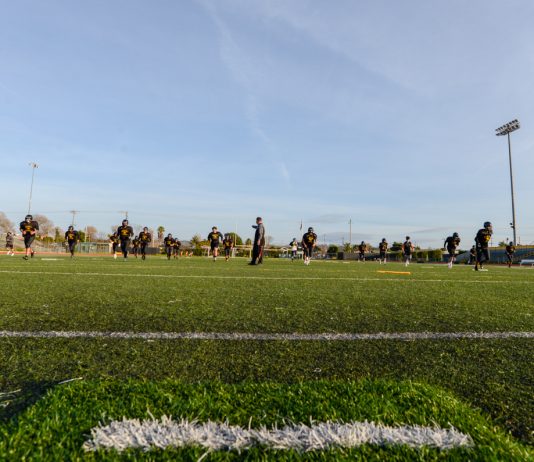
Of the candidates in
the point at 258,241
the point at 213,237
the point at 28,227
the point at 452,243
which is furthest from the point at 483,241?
the point at 28,227

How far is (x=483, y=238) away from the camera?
16047 mm

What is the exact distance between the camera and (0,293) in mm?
4621

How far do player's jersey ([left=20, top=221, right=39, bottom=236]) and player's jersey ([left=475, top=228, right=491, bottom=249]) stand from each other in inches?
730

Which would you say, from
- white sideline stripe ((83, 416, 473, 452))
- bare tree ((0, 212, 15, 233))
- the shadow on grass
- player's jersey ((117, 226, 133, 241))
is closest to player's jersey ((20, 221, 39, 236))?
player's jersey ((117, 226, 133, 241))

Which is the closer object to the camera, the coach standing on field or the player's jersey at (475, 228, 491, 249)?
the coach standing on field

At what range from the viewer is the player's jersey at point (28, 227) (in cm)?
1533

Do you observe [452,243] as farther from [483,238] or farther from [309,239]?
[309,239]

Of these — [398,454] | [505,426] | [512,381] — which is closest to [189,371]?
[398,454]

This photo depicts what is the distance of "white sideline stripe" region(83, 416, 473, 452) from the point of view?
122cm

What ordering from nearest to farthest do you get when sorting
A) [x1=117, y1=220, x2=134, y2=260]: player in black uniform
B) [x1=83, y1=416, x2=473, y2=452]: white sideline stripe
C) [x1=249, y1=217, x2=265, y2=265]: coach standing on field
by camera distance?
[x1=83, y1=416, x2=473, y2=452]: white sideline stripe
[x1=249, y1=217, x2=265, y2=265]: coach standing on field
[x1=117, y1=220, x2=134, y2=260]: player in black uniform

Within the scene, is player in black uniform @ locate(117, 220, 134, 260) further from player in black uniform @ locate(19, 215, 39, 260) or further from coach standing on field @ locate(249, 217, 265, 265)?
coach standing on field @ locate(249, 217, 265, 265)

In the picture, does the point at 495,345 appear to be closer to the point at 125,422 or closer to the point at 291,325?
the point at 291,325

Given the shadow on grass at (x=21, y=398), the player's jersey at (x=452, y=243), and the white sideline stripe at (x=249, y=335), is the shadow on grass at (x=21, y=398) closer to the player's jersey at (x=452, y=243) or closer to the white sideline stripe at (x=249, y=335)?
the white sideline stripe at (x=249, y=335)

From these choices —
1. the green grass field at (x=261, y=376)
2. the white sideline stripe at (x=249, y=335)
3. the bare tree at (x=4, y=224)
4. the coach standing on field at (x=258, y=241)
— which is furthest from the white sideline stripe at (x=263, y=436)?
the bare tree at (x=4, y=224)
